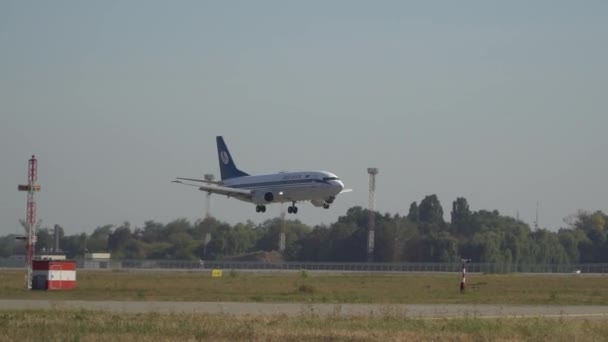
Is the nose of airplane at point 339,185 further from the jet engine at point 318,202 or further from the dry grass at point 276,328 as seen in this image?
the dry grass at point 276,328

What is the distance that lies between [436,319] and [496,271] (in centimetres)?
9305

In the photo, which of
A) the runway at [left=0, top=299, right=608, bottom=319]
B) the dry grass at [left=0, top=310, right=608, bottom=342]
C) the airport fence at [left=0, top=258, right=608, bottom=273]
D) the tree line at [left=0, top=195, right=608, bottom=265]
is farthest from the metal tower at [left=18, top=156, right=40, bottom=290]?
the tree line at [left=0, top=195, right=608, bottom=265]

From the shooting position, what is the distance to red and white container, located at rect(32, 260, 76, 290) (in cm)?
5847

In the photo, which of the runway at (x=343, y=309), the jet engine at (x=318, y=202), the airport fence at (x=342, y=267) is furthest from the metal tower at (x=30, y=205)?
the airport fence at (x=342, y=267)

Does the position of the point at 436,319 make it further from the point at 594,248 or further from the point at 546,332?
the point at 594,248

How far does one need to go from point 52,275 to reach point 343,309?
72.5ft

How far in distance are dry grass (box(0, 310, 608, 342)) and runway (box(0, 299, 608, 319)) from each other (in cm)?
301

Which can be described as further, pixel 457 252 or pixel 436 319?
pixel 457 252

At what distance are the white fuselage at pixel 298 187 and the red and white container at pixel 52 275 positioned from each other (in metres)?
32.4

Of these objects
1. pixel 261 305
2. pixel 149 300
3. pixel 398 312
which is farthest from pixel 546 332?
pixel 149 300

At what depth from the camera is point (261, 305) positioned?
4497 cm

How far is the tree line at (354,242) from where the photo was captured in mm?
162750

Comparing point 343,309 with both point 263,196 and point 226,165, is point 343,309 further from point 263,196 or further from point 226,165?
point 226,165

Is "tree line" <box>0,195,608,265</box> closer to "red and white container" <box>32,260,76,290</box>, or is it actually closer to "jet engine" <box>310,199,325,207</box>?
"jet engine" <box>310,199,325,207</box>
